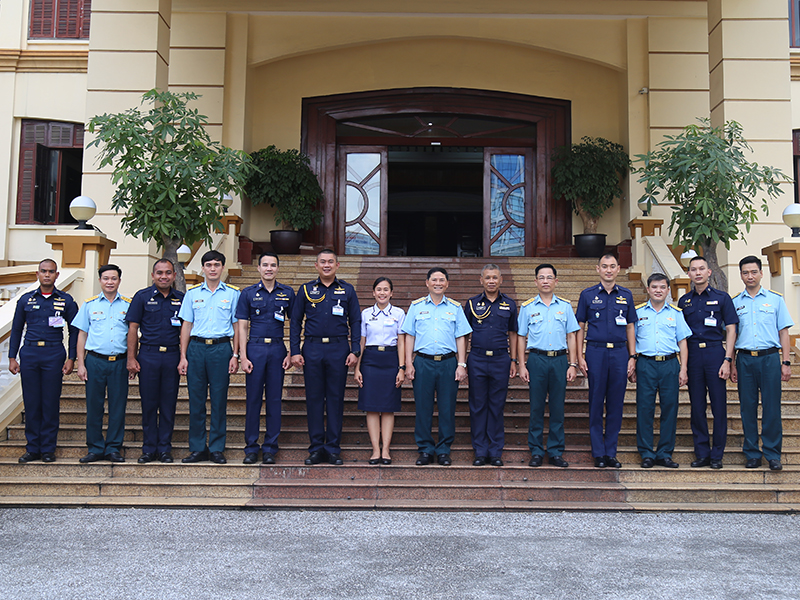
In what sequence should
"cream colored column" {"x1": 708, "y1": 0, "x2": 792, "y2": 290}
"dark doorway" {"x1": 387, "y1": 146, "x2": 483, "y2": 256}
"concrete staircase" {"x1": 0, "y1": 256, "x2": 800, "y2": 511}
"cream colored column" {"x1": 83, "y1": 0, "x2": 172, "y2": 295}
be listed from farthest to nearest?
"dark doorway" {"x1": 387, "y1": 146, "x2": 483, "y2": 256} < "cream colored column" {"x1": 83, "y1": 0, "x2": 172, "y2": 295} < "cream colored column" {"x1": 708, "y1": 0, "x2": 792, "y2": 290} < "concrete staircase" {"x1": 0, "y1": 256, "x2": 800, "y2": 511}

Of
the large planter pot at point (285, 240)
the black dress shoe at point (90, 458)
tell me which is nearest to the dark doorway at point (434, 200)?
the large planter pot at point (285, 240)

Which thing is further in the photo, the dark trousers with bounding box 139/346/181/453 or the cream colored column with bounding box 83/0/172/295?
the cream colored column with bounding box 83/0/172/295

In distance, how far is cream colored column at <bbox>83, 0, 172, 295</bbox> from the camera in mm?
8719

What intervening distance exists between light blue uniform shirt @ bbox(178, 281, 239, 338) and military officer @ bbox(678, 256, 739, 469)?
3473mm

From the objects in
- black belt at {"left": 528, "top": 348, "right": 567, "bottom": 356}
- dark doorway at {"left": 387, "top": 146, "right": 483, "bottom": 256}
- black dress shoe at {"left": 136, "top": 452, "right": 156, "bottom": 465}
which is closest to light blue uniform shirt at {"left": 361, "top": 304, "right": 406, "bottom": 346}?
black belt at {"left": 528, "top": 348, "right": 567, "bottom": 356}

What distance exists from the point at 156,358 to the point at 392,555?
2609 millimetres

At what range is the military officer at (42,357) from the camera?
5.59 m

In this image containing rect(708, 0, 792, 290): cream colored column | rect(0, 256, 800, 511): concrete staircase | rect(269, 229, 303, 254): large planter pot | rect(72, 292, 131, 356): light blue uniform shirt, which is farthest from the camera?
rect(269, 229, 303, 254): large planter pot

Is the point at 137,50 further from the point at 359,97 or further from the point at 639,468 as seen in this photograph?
the point at 639,468

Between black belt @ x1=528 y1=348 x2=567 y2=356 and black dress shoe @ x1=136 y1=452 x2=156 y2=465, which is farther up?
black belt @ x1=528 y1=348 x2=567 y2=356

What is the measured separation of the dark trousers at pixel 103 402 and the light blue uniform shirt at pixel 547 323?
303 cm

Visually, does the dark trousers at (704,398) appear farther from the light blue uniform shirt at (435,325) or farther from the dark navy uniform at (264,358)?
the dark navy uniform at (264,358)

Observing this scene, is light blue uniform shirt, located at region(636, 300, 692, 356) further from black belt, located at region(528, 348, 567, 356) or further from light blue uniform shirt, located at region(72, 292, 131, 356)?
light blue uniform shirt, located at region(72, 292, 131, 356)

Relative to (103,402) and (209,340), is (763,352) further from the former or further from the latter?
(103,402)
